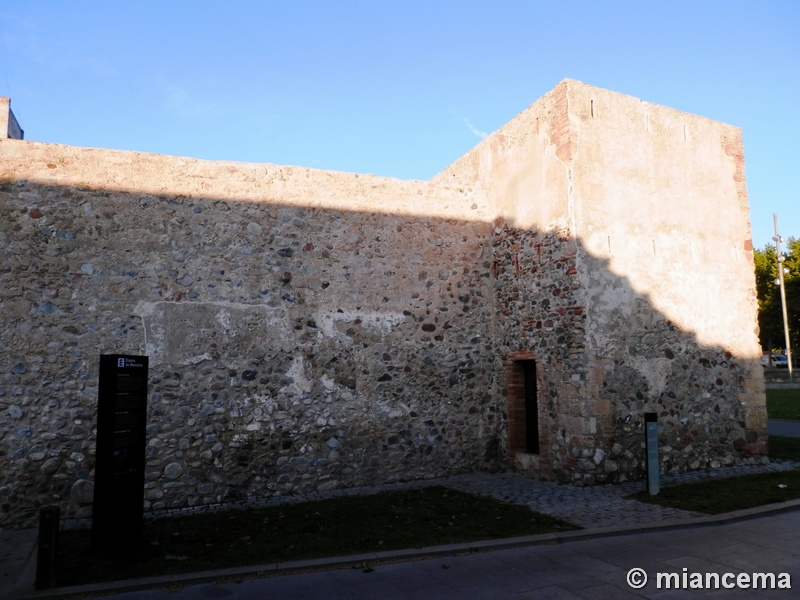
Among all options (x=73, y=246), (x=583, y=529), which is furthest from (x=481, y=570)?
(x=73, y=246)

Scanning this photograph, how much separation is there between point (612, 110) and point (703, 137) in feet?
7.25

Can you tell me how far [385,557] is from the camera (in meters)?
5.47

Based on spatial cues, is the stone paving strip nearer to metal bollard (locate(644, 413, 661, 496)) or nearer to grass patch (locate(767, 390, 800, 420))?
→ metal bollard (locate(644, 413, 661, 496))

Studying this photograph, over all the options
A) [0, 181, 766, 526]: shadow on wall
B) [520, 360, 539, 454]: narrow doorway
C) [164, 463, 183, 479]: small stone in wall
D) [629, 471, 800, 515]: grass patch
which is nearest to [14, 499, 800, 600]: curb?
[629, 471, 800, 515]: grass patch

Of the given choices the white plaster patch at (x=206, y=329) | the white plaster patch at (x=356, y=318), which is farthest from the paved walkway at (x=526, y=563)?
the white plaster patch at (x=356, y=318)

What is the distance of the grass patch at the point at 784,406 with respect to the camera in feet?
58.1

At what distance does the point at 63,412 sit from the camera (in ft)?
25.2

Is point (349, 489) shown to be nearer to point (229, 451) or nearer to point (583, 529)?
point (229, 451)

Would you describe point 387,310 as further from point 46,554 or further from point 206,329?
point 46,554

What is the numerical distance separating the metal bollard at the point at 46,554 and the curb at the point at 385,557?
0.32 feet

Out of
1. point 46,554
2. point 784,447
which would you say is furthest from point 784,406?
point 46,554

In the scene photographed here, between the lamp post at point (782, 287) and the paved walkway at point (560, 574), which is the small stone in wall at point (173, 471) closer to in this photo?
the paved walkway at point (560, 574)

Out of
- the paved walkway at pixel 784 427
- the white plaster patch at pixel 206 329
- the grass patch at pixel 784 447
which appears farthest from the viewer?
the paved walkway at pixel 784 427

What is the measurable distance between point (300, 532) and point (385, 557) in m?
1.39
